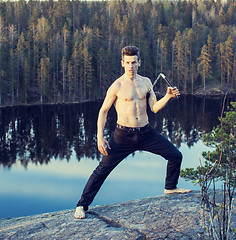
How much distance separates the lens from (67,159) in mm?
30938

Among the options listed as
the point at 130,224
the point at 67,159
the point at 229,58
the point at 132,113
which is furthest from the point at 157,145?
the point at 229,58

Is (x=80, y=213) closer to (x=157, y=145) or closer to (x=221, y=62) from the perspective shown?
(x=157, y=145)

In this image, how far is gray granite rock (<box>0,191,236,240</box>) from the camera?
5.09 m

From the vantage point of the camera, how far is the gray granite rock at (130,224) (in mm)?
5094

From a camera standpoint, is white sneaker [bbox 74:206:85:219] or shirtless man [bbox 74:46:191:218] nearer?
white sneaker [bbox 74:206:85:219]

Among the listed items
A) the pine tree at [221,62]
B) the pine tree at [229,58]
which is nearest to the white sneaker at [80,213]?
the pine tree at [221,62]

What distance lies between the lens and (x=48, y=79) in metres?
61.9

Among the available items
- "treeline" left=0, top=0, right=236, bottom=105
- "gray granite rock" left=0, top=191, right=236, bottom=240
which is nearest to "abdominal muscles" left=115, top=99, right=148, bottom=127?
"gray granite rock" left=0, top=191, right=236, bottom=240

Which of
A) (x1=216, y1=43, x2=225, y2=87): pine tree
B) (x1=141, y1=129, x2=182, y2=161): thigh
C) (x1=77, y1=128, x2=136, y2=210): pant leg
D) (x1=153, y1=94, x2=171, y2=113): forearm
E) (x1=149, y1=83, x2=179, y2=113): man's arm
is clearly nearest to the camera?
(x1=149, y1=83, x2=179, y2=113): man's arm

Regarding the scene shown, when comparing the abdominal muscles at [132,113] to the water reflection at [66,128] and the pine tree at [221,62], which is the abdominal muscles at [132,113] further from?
the pine tree at [221,62]

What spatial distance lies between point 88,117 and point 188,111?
46.9 ft

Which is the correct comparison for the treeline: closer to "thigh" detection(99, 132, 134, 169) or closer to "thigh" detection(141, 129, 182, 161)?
"thigh" detection(141, 129, 182, 161)

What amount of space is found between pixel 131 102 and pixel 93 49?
68.3m

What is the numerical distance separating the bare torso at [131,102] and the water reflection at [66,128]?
2485 cm
